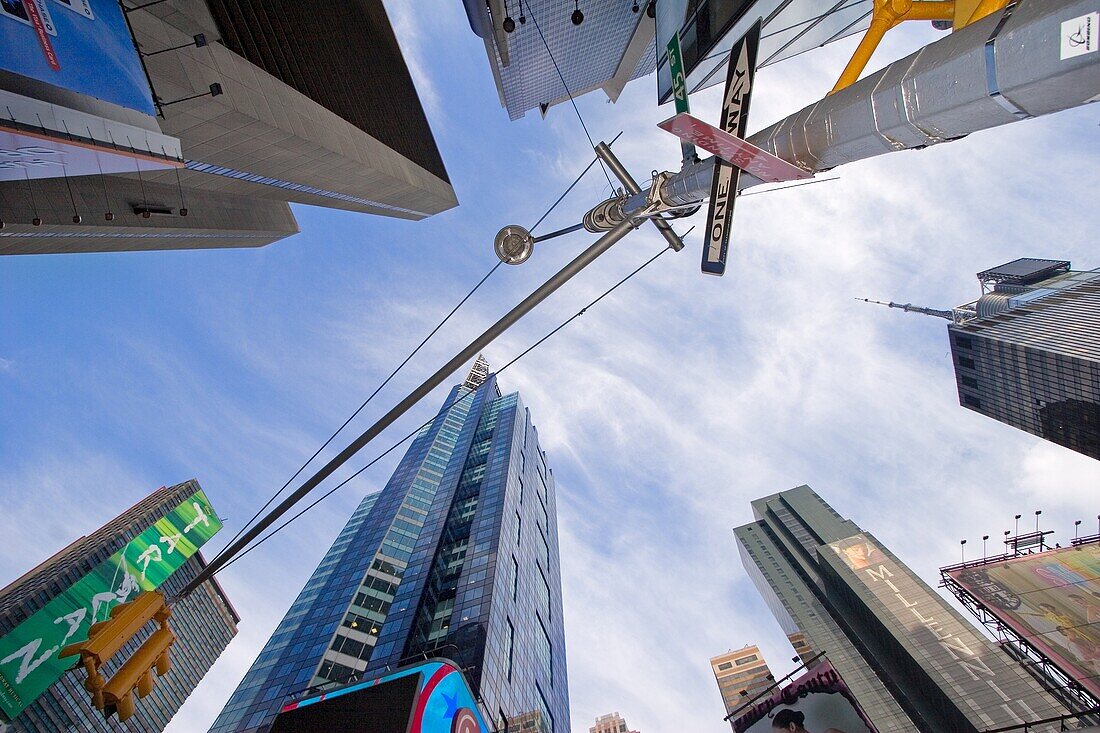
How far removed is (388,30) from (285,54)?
111 feet

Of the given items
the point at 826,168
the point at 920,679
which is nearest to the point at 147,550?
the point at 826,168

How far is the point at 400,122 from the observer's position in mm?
40531

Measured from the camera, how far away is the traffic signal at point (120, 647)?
4.29 meters

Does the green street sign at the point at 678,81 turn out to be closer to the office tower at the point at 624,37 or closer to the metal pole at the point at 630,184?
the metal pole at the point at 630,184

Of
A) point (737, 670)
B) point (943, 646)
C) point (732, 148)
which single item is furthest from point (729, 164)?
point (737, 670)

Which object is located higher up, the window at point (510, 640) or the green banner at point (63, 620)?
the window at point (510, 640)

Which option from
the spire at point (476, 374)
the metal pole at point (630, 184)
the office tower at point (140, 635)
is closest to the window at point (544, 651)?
the office tower at point (140, 635)

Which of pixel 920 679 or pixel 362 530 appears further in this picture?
pixel 362 530

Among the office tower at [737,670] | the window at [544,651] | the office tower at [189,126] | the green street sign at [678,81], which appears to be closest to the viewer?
the green street sign at [678,81]

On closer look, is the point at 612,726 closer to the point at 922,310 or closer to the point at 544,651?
the point at 544,651

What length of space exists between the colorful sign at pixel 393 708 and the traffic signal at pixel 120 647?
6.76 m

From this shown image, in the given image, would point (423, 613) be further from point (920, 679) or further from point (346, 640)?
point (920, 679)

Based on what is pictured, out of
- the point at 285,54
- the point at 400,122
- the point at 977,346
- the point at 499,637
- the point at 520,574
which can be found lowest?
the point at 499,637

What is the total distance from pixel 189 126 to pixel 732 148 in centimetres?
1704
